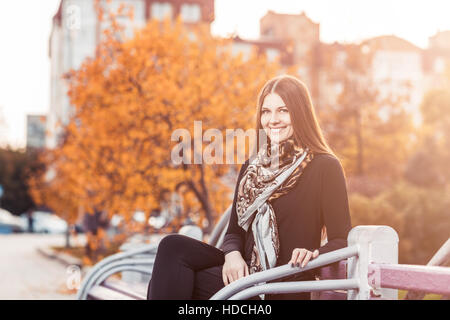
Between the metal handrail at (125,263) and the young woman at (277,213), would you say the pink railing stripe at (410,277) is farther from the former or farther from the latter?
the metal handrail at (125,263)

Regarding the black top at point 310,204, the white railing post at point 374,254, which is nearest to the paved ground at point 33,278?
the black top at point 310,204

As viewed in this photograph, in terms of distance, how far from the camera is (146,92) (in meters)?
9.83

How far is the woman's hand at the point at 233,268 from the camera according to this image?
2973mm

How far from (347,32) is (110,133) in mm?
14942

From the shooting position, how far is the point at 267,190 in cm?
305

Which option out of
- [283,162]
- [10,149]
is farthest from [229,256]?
[10,149]

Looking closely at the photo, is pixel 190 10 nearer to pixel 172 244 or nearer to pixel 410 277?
pixel 172 244

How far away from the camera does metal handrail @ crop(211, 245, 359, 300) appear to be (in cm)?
254

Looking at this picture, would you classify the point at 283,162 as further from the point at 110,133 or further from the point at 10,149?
the point at 10,149

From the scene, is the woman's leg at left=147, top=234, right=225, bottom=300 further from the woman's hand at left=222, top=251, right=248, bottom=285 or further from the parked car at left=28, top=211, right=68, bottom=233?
the parked car at left=28, top=211, right=68, bottom=233

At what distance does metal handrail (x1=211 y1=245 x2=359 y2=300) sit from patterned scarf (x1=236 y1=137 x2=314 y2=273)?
33cm

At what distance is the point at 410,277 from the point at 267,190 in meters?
0.85

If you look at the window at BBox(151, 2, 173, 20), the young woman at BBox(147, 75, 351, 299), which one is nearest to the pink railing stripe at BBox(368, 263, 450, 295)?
the young woman at BBox(147, 75, 351, 299)

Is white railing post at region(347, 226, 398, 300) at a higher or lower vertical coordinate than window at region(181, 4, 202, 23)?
lower
